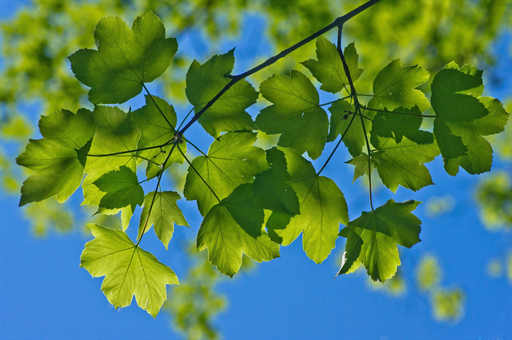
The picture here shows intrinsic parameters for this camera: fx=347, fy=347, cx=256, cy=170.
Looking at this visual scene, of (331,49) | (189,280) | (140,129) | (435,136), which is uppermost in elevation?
(189,280)

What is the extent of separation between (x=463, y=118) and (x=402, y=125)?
17cm

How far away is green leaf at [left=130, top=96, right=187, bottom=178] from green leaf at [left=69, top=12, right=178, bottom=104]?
0.30ft

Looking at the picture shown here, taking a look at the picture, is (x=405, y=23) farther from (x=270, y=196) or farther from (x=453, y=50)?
(x=270, y=196)

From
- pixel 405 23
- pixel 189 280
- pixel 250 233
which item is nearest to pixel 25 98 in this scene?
pixel 189 280

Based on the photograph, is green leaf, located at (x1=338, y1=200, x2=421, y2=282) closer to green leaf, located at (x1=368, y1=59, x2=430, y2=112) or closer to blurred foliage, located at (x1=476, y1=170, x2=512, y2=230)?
green leaf, located at (x1=368, y1=59, x2=430, y2=112)

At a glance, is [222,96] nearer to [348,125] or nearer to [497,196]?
[348,125]

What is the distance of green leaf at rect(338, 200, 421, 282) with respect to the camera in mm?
937

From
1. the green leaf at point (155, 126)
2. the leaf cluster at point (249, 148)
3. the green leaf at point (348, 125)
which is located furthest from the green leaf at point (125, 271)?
the green leaf at point (348, 125)

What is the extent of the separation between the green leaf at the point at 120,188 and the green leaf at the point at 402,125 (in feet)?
2.10

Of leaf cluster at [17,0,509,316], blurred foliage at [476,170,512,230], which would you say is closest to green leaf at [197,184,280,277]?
leaf cluster at [17,0,509,316]

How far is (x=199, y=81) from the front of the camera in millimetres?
970

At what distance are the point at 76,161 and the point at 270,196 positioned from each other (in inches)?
20.5

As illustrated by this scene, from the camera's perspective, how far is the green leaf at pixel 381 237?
3.07 ft

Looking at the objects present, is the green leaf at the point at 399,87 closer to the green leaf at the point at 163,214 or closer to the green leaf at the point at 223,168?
the green leaf at the point at 223,168
